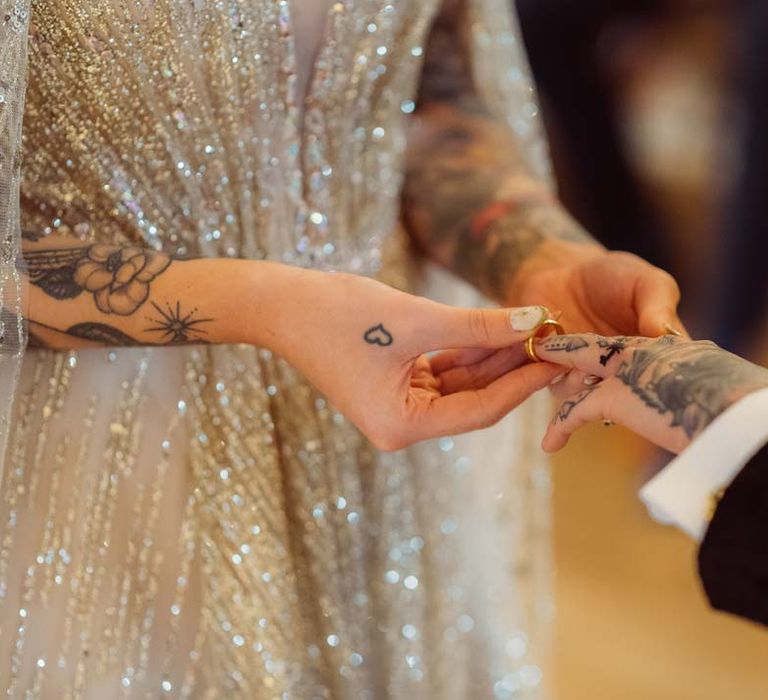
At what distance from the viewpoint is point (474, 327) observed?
56cm

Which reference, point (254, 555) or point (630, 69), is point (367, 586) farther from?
point (630, 69)

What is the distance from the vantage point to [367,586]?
743 mm

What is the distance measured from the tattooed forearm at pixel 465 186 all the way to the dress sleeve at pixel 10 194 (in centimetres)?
35

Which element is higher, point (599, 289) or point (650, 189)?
point (650, 189)

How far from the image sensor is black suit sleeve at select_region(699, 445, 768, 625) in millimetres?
448

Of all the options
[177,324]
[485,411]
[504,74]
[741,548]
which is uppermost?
[504,74]

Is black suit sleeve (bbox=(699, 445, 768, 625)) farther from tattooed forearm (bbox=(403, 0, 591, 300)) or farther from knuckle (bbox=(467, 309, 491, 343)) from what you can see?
tattooed forearm (bbox=(403, 0, 591, 300))

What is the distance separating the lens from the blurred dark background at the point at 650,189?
1.70m

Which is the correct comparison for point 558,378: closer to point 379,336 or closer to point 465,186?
point 379,336

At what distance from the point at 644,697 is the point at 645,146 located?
102 cm

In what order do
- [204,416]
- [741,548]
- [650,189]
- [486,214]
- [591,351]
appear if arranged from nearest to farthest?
1. [741,548]
2. [591,351]
3. [204,416]
4. [486,214]
5. [650,189]

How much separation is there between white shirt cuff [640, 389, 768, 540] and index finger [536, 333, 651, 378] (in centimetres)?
8

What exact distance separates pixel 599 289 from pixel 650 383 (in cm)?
19

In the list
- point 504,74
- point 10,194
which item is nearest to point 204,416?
point 10,194
